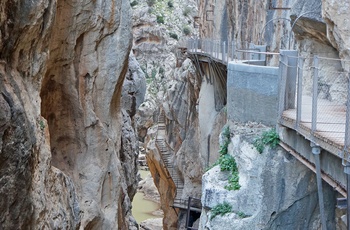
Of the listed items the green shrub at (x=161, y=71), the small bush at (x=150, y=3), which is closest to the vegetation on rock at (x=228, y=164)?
the green shrub at (x=161, y=71)

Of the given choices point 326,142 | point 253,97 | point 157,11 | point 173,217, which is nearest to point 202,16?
point 173,217

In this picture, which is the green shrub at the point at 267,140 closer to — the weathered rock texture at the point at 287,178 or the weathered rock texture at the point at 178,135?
the weathered rock texture at the point at 287,178

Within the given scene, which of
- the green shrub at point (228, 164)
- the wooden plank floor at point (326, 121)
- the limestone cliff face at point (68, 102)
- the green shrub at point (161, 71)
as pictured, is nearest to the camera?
the limestone cliff face at point (68, 102)

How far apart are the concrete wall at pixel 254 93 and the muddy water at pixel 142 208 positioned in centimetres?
2555

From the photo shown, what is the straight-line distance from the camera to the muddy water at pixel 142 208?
3684 centimetres

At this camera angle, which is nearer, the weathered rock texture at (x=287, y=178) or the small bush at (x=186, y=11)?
the weathered rock texture at (x=287, y=178)

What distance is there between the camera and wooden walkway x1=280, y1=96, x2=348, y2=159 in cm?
723

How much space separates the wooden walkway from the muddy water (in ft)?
88.2

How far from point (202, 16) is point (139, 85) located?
15308 mm

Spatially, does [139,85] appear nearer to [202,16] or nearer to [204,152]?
[204,152]

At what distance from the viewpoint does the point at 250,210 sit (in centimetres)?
1046

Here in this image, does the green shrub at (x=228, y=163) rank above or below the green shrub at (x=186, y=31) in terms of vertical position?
below

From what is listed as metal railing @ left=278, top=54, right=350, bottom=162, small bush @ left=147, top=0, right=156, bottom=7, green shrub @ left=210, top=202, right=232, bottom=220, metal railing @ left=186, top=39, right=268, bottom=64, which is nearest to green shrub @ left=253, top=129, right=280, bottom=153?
metal railing @ left=278, top=54, right=350, bottom=162

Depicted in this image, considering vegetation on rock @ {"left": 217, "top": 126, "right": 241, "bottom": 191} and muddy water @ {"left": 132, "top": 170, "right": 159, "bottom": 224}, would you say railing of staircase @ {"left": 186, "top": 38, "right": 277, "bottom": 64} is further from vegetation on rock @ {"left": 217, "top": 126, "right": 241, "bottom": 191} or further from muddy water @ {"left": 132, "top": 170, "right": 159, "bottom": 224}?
muddy water @ {"left": 132, "top": 170, "right": 159, "bottom": 224}
